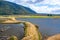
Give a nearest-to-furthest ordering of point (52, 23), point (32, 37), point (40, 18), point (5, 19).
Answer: point (32, 37) < point (5, 19) < point (40, 18) < point (52, 23)

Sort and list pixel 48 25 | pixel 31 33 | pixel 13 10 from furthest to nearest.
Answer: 1. pixel 13 10
2. pixel 48 25
3. pixel 31 33

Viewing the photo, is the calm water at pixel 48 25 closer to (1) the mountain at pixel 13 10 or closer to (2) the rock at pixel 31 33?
(1) the mountain at pixel 13 10

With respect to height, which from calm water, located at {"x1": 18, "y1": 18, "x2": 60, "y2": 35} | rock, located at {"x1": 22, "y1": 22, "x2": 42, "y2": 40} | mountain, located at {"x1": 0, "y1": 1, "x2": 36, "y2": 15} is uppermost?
mountain, located at {"x1": 0, "y1": 1, "x2": 36, "y2": 15}

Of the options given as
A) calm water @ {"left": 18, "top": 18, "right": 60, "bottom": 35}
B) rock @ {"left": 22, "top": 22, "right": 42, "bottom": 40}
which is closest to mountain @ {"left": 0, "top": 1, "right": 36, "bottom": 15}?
calm water @ {"left": 18, "top": 18, "right": 60, "bottom": 35}

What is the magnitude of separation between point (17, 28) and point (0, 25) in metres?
1.64

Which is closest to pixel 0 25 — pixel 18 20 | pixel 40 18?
pixel 18 20

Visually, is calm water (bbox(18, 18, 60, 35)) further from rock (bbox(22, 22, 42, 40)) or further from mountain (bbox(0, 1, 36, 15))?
rock (bbox(22, 22, 42, 40))

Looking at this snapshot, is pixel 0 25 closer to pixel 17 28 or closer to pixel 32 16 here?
pixel 17 28

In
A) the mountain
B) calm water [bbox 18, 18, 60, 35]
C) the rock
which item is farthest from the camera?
the mountain

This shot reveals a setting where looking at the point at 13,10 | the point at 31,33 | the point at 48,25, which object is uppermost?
the point at 13,10

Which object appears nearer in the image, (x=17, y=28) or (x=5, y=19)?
(x=5, y=19)

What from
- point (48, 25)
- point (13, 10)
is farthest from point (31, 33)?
point (13, 10)

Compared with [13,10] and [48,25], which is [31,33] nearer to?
[48,25]

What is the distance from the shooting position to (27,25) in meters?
13.8
